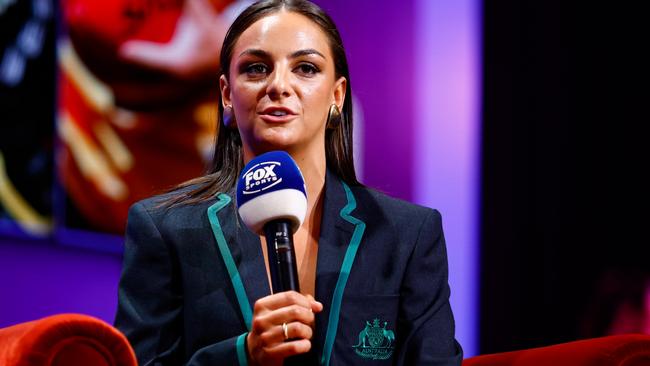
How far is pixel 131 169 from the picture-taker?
3645 mm

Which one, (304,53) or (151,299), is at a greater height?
(304,53)

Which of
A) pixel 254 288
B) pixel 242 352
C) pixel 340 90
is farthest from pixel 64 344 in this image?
pixel 340 90

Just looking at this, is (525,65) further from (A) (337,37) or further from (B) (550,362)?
(B) (550,362)

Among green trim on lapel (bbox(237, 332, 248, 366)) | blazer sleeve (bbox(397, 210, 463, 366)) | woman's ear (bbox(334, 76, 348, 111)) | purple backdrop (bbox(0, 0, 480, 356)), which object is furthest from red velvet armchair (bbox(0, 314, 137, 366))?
purple backdrop (bbox(0, 0, 480, 356))

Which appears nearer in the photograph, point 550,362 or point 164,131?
point 550,362

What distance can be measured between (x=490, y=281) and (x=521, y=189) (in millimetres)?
327

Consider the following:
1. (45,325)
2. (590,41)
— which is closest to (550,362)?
(45,325)

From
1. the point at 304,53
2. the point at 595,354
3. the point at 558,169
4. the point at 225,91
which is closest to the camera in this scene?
the point at 595,354

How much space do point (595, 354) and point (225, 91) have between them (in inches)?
32.6

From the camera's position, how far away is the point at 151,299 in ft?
→ 5.20

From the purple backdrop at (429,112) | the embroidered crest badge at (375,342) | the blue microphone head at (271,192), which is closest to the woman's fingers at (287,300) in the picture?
the blue microphone head at (271,192)

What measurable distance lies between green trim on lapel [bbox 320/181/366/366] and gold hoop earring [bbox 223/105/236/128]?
0.84 ft

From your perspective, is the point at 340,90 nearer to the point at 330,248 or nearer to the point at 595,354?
the point at 330,248

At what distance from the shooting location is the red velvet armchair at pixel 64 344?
4.08 feet
